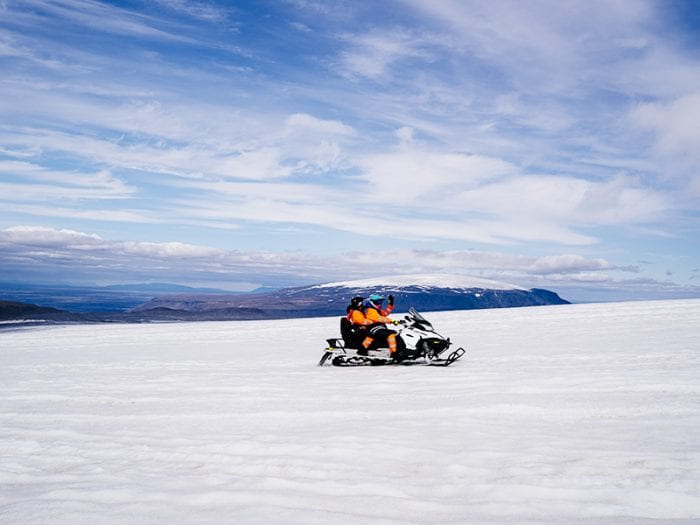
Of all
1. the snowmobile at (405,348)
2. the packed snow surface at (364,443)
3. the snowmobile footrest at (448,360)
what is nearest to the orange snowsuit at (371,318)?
the snowmobile at (405,348)


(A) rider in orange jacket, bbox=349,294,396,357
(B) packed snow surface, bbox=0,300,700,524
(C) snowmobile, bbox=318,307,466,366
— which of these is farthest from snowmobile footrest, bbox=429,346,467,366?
(A) rider in orange jacket, bbox=349,294,396,357

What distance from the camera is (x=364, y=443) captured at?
5.32 metres

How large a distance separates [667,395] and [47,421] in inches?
315

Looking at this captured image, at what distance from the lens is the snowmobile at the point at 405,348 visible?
432 inches

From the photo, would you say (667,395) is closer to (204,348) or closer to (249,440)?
(249,440)

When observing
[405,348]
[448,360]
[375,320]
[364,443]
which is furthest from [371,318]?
[364,443]

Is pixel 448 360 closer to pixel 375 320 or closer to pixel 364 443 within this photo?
pixel 375 320

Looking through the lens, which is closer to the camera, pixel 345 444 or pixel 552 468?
pixel 552 468

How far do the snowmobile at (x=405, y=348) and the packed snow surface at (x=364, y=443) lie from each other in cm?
35

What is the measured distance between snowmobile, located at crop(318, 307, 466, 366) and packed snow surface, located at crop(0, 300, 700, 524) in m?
0.35

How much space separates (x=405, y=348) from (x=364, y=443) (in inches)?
234

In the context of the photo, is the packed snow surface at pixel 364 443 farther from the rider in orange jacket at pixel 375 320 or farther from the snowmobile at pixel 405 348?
the rider in orange jacket at pixel 375 320

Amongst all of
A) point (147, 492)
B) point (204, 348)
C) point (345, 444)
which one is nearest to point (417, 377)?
point (345, 444)

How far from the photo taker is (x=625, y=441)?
5047mm
